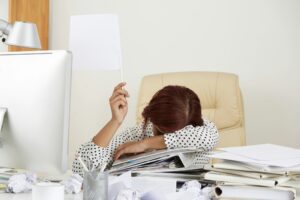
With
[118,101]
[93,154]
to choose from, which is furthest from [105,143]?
[118,101]

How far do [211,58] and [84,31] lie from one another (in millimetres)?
1784

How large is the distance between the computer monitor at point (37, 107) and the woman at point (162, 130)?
1.33ft

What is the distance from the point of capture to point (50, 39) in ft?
11.4

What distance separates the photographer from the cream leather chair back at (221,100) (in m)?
2.41

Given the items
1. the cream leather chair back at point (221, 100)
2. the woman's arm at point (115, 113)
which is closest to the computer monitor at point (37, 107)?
the woman's arm at point (115, 113)

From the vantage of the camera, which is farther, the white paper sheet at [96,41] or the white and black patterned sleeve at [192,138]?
the white and black patterned sleeve at [192,138]

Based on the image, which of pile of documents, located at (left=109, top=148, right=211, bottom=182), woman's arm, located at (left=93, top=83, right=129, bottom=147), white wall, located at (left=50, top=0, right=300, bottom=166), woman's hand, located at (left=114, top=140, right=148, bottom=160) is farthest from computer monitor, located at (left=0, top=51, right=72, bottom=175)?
white wall, located at (left=50, top=0, right=300, bottom=166)

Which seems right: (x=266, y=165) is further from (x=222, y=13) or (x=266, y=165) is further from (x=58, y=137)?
(x=222, y=13)

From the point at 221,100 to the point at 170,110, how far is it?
80 centimetres

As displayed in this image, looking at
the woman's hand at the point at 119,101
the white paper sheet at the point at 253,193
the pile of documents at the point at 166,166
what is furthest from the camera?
the woman's hand at the point at 119,101

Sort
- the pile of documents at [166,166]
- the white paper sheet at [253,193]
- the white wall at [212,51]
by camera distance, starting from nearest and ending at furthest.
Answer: the white paper sheet at [253,193] → the pile of documents at [166,166] → the white wall at [212,51]

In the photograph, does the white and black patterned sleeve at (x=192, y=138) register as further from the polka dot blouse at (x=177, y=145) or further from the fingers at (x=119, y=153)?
the fingers at (x=119, y=153)

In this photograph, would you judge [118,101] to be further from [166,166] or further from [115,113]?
[166,166]

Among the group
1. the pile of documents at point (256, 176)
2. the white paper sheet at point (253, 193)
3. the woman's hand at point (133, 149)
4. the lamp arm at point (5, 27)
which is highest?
the lamp arm at point (5, 27)
